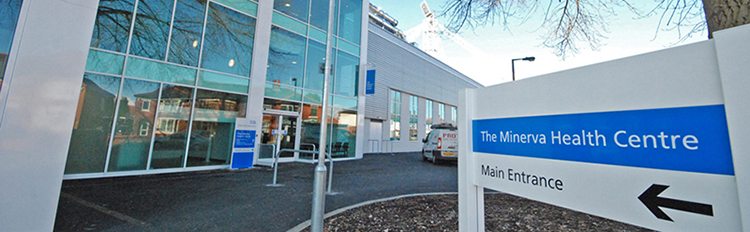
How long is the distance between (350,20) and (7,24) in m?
12.6

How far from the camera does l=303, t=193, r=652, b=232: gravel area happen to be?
341 cm

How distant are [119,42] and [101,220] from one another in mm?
5942

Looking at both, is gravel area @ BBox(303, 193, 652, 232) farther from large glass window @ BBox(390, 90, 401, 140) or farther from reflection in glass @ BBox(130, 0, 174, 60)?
large glass window @ BBox(390, 90, 401, 140)

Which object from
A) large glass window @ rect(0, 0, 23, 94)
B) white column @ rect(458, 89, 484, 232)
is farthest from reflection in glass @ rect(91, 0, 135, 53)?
white column @ rect(458, 89, 484, 232)

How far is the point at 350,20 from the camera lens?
47.4 ft

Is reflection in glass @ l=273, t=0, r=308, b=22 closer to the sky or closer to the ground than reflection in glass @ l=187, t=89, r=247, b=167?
closer to the sky

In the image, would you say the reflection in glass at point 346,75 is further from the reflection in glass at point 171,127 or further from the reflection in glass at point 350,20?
the reflection in glass at point 171,127

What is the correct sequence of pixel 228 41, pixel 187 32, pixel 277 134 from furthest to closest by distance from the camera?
pixel 277 134 < pixel 228 41 < pixel 187 32

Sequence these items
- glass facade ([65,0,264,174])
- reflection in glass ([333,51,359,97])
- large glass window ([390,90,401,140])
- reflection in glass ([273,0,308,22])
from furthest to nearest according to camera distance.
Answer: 1. large glass window ([390,90,401,140])
2. reflection in glass ([333,51,359,97])
3. reflection in glass ([273,0,308,22])
4. glass facade ([65,0,264,174])

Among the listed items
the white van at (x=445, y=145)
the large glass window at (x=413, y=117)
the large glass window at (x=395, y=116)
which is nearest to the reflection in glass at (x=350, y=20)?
the white van at (x=445, y=145)

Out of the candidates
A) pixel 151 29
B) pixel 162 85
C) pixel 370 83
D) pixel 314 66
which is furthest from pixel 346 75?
pixel 151 29

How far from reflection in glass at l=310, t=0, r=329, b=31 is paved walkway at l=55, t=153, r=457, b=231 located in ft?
25.0

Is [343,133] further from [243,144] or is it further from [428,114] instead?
[428,114]

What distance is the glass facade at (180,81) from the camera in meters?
7.22
